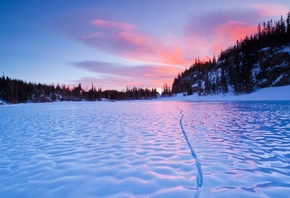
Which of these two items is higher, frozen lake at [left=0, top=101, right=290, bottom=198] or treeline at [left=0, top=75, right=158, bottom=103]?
treeline at [left=0, top=75, right=158, bottom=103]

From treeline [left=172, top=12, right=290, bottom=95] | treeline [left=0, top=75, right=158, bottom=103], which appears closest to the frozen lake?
treeline [left=172, top=12, right=290, bottom=95]

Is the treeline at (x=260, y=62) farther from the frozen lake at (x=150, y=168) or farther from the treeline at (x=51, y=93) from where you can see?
the treeline at (x=51, y=93)

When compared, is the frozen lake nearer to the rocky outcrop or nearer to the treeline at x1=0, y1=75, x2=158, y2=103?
the rocky outcrop

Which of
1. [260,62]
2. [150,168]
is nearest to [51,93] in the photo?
[260,62]

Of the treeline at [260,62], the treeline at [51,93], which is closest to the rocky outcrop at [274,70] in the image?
the treeline at [260,62]

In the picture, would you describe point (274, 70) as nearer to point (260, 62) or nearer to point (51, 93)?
point (260, 62)

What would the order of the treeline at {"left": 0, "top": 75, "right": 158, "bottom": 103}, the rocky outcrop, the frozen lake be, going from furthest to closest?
the treeline at {"left": 0, "top": 75, "right": 158, "bottom": 103} → the rocky outcrop → the frozen lake

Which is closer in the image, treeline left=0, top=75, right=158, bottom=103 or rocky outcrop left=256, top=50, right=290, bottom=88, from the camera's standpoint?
rocky outcrop left=256, top=50, right=290, bottom=88

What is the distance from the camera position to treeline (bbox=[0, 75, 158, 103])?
100m

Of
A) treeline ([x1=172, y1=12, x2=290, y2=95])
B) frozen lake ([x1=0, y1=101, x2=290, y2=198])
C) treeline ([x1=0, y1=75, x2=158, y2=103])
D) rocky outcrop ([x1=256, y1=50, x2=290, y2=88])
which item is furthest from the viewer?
treeline ([x1=0, y1=75, x2=158, y2=103])

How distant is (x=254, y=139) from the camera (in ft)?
21.9

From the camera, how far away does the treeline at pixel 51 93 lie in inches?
3937

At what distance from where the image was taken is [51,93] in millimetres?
135250

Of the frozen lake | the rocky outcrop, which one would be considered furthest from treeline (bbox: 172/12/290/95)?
the frozen lake
